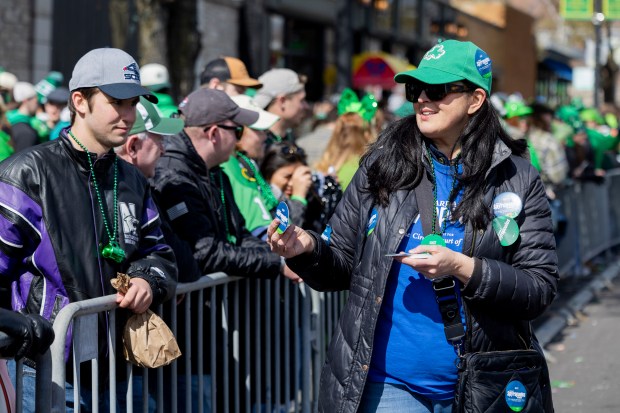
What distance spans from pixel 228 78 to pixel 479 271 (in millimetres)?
4350

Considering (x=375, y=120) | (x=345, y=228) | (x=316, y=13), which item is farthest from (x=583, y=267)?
(x=316, y=13)

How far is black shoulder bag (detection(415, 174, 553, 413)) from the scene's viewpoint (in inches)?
145

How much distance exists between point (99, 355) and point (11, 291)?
398 millimetres

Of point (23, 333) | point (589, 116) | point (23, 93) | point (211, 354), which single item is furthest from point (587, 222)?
point (23, 333)

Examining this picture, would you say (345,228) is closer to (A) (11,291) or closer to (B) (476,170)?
(B) (476,170)

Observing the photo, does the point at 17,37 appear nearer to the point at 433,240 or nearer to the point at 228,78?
the point at 228,78

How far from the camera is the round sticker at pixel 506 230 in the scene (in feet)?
12.2

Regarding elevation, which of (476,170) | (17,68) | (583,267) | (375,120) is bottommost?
(583,267)

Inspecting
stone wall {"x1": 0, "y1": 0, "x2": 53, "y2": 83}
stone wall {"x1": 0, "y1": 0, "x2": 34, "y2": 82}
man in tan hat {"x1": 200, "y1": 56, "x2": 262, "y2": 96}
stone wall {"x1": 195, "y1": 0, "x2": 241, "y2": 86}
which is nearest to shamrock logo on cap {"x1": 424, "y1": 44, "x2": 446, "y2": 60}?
man in tan hat {"x1": 200, "y1": 56, "x2": 262, "y2": 96}

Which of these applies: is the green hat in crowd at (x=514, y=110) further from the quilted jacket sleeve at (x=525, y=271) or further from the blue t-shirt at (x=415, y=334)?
the blue t-shirt at (x=415, y=334)

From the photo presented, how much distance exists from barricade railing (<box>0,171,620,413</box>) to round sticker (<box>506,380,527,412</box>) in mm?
1449

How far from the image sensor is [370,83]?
2514 cm

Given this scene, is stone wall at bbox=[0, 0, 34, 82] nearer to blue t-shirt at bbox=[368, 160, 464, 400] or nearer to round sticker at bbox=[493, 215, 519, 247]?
blue t-shirt at bbox=[368, 160, 464, 400]

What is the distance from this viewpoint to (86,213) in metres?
4.08
